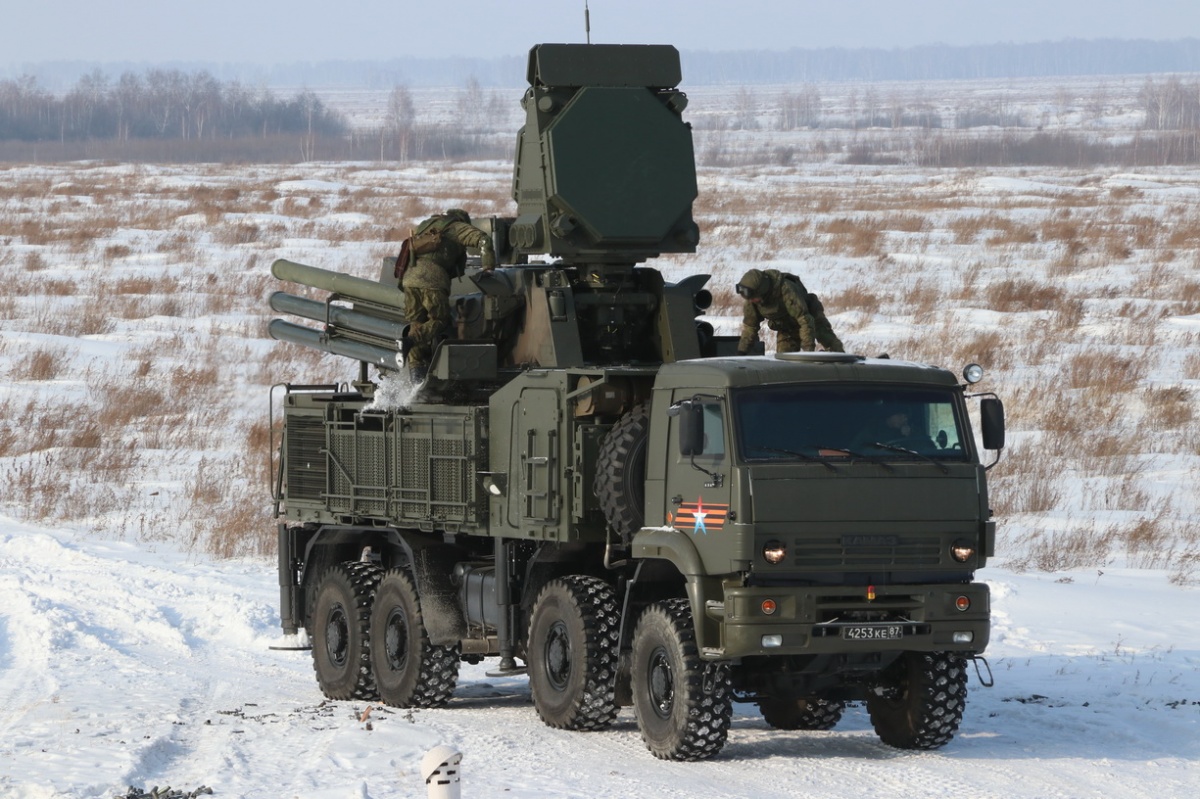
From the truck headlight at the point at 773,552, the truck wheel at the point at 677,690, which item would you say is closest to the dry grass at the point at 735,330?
the truck wheel at the point at 677,690

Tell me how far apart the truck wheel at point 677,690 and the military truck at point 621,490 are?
19mm

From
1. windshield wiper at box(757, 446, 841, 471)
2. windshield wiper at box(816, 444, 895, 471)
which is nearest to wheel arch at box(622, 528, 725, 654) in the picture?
windshield wiper at box(757, 446, 841, 471)

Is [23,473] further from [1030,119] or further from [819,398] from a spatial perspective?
[1030,119]

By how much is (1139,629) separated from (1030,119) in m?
174

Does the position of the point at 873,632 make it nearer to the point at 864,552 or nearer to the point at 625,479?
the point at 864,552

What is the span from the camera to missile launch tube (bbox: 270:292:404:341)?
1495 cm

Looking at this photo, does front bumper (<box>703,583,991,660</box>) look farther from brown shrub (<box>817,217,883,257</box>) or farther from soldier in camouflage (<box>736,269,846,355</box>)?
brown shrub (<box>817,217,883,257</box>)

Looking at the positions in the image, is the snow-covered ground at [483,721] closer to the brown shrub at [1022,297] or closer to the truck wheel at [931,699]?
the truck wheel at [931,699]

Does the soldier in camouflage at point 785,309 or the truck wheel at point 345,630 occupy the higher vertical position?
the soldier in camouflage at point 785,309

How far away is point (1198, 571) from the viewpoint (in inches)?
715

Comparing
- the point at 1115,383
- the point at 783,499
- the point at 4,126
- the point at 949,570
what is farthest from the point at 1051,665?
the point at 4,126

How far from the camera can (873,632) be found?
10.7 meters

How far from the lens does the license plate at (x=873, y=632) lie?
10648 millimetres

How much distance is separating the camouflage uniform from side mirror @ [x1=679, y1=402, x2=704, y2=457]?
12.5 feet
